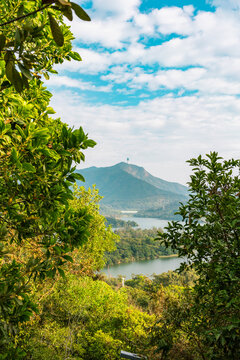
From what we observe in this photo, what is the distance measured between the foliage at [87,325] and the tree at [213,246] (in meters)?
4.04

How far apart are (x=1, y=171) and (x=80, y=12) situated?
46.7 inches

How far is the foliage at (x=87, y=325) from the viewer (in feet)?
21.6

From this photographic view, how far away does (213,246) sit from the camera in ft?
8.36

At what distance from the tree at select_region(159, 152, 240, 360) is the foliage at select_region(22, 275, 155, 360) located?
4040mm

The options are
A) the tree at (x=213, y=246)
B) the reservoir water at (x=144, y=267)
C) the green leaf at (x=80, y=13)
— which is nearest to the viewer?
the green leaf at (x=80, y=13)

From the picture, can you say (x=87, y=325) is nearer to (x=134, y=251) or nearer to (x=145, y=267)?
(x=145, y=267)

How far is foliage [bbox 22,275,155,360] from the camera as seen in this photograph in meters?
6.58

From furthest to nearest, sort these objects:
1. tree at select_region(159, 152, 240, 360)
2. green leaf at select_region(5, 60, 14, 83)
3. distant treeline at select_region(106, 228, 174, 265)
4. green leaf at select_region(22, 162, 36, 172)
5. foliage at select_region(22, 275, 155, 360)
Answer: distant treeline at select_region(106, 228, 174, 265) → foliage at select_region(22, 275, 155, 360) → tree at select_region(159, 152, 240, 360) → green leaf at select_region(22, 162, 36, 172) → green leaf at select_region(5, 60, 14, 83)

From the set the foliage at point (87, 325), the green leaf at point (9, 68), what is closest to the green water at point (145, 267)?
the foliage at point (87, 325)

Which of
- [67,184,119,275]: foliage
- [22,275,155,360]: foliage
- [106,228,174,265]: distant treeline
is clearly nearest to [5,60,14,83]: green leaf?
[22,275,155,360]: foliage

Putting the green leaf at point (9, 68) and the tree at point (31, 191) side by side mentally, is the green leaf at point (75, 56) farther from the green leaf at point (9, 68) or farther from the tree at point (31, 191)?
the green leaf at point (9, 68)

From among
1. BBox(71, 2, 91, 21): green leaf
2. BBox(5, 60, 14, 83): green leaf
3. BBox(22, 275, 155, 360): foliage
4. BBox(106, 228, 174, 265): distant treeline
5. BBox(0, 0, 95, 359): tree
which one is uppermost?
BBox(71, 2, 91, 21): green leaf

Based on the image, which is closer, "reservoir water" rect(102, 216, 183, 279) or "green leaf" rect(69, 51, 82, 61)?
"green leaf" rect(69, 51, 82, 61)

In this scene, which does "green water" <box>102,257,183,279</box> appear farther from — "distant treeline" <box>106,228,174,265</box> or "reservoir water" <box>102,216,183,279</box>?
"distant treeline" <box>106,228,174,265</box>
